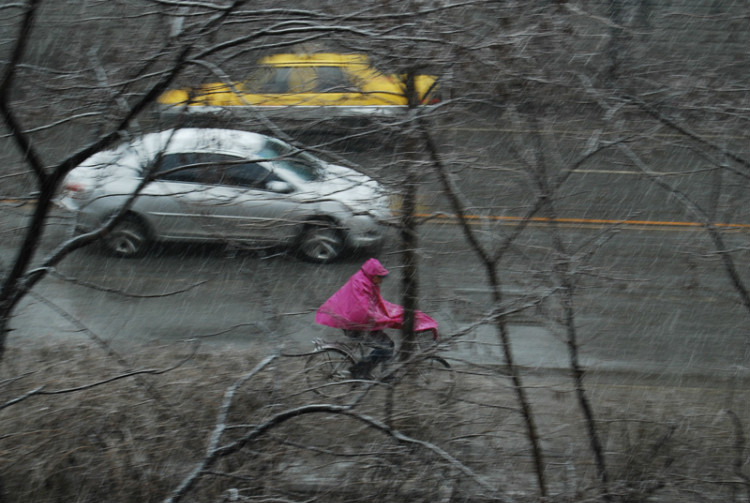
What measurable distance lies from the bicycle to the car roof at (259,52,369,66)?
2108mm

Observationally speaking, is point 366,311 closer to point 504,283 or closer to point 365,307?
point 365,307

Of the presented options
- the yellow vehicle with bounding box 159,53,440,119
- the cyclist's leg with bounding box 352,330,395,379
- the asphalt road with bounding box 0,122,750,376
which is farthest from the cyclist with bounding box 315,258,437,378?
the yellow vehicle with bounding box 159,53,440,119

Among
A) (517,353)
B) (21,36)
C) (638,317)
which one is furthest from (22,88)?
(638,317)

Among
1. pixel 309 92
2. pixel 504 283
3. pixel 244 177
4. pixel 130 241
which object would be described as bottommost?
pixel 130 241

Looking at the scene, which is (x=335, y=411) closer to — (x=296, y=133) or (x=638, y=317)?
(x=296, y=133)

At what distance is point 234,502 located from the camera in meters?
4.79

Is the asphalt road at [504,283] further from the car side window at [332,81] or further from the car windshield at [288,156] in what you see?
the car side window at [332,81]

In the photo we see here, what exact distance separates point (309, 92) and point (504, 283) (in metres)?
2.19

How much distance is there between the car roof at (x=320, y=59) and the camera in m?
5.60

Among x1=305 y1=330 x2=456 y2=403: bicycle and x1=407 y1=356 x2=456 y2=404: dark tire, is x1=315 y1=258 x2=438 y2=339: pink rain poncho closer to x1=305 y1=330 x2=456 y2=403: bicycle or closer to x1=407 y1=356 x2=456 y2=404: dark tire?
x1=305 y1=330 x2=456 y2=403: bicycle

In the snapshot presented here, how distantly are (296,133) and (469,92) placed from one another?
4.49 feet

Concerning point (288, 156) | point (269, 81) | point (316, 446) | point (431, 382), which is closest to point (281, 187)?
point (269, 81)

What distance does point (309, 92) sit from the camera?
570cm

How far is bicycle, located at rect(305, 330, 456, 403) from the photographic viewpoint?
516cm
